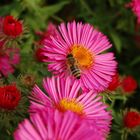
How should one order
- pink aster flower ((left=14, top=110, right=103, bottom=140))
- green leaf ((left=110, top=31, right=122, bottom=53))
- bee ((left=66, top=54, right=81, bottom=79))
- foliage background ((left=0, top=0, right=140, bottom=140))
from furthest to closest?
green leaf ((left=110, top=31, right=122, bottom=53))
foliage background ((left=0, top=0, right=140, bottom=140))
bee ((left=66, top=54, right=81, bottom=79))
pink aster flower ((left=14, top=110, right=103, bottom=140))

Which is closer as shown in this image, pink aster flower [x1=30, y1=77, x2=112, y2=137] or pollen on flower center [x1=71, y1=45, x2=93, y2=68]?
pink aster flower [x1=30, y1=77, x2=112, y2=137]

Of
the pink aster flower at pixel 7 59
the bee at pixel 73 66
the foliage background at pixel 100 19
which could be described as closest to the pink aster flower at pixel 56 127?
the bee at pixel 73 66

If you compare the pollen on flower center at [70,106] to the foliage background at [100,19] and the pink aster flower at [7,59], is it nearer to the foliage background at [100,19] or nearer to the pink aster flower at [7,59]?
the pink aster flower at [7,59]

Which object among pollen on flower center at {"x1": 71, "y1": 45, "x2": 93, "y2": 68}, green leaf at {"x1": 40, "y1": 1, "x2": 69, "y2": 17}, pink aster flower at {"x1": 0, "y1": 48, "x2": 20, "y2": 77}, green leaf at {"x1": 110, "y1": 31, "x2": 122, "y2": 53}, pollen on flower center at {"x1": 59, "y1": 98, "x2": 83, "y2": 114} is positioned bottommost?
pollen on flower center at {"x1": 59, "y1": 98, "x2": 83, "y2": 114}

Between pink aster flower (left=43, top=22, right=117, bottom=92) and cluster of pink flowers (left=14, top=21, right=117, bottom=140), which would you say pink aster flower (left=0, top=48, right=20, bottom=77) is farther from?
pink aster flower (left=43, top=22, right=117, bottom=92)

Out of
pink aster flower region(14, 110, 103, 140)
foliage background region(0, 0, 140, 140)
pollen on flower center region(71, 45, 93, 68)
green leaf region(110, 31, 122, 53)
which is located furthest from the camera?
green leaf region(110, 31, 122, 53)

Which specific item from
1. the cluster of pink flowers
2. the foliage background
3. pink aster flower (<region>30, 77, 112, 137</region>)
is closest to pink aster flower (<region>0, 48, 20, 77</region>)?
the cluster of pink flowers

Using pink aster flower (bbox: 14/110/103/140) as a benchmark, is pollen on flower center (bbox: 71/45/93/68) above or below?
above
